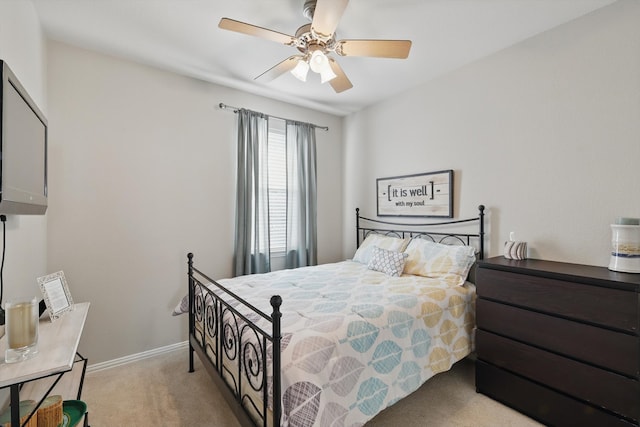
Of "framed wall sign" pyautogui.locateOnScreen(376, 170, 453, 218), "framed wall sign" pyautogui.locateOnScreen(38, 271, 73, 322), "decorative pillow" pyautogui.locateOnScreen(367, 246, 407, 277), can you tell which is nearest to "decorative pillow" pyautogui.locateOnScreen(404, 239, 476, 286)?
"decorative pillow" pyautogui.locateOnScreen(367, 246, 407, 277)

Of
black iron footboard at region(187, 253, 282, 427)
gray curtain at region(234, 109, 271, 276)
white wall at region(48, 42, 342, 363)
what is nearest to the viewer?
black iron footboard at region(187, 253, 282, 427)

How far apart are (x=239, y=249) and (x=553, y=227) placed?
289cm

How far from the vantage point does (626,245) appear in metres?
1.77

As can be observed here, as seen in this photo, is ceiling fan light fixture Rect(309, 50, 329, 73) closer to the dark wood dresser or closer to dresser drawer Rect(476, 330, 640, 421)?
the dark wood dresser

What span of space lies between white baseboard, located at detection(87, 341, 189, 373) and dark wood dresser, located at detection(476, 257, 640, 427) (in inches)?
108

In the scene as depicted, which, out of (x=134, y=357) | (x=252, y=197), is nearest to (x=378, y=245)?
(x=252, y=197)

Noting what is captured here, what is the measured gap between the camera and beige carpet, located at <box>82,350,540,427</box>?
192 centimetres

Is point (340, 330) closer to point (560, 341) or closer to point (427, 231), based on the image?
point (560, 341)

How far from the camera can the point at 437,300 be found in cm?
214

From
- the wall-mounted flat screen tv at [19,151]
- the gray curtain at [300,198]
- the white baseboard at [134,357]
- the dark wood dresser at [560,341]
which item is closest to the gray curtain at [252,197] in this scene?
the gray curtain at [300,198]

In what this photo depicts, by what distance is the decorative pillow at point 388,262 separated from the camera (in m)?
2.77

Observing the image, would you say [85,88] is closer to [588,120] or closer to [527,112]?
[527,112]

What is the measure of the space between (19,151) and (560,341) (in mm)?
3048

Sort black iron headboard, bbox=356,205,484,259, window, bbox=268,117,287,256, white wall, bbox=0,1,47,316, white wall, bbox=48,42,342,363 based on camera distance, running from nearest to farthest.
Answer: white wall, bbox=0,1,47,316 → white wall, bbox=48,42,342,363 → black iron headboard, bbox=356,205,484,259 → window, bbox=268,117,287,256
